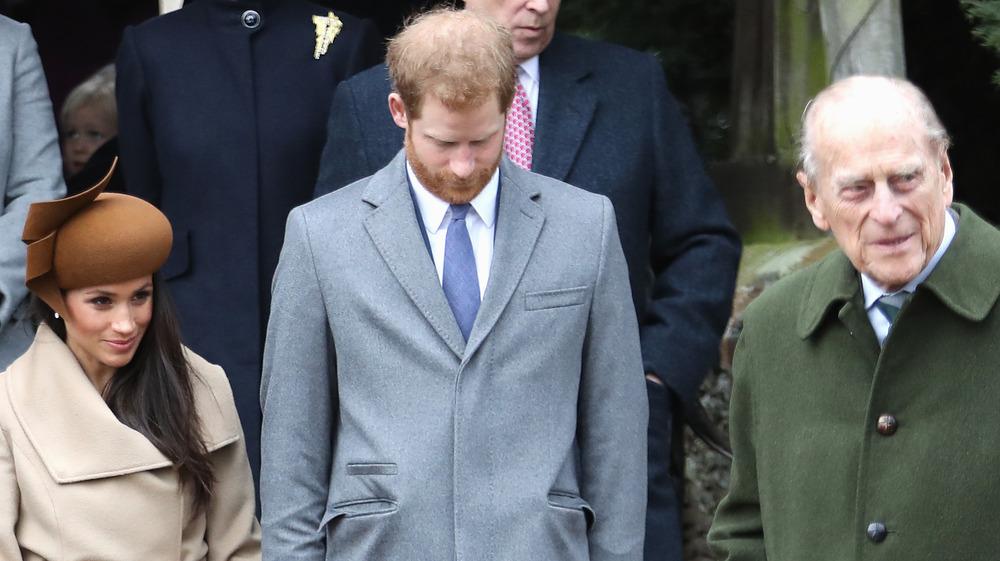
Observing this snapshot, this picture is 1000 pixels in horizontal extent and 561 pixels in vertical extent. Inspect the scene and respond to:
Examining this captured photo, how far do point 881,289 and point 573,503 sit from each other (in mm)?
692

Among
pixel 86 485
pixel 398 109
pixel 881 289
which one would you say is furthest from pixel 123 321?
pixel 881 289

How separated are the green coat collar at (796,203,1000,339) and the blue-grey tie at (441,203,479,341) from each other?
0.60 metres

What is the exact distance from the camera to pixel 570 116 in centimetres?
362

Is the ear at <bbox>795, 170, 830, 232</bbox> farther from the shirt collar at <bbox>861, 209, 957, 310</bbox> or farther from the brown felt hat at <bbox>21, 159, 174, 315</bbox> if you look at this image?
the brown felt hat at <bbox>21, 159, 174, 315</bbox>

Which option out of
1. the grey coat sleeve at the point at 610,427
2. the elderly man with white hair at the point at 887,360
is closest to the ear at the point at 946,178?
the elderly man with white hair at the point at 887,360

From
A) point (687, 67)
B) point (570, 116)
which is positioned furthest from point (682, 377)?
point (687, 67)

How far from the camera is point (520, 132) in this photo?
143 inches

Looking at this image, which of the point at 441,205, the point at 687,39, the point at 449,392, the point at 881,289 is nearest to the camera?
the point at 881,289

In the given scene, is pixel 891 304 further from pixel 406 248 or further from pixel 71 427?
pixel 71 427

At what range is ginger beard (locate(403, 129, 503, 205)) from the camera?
9.59 ft

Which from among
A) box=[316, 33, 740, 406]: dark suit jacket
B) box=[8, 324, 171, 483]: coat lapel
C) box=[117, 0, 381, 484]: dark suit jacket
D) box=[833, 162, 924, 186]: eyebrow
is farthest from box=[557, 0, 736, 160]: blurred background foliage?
box=[833, 162, 924, 186]: eyebrow

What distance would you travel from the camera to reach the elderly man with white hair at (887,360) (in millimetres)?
2516

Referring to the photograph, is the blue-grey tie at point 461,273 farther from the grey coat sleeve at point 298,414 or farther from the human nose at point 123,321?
the human nose at point 123,321

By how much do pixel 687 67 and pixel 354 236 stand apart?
2.51m
